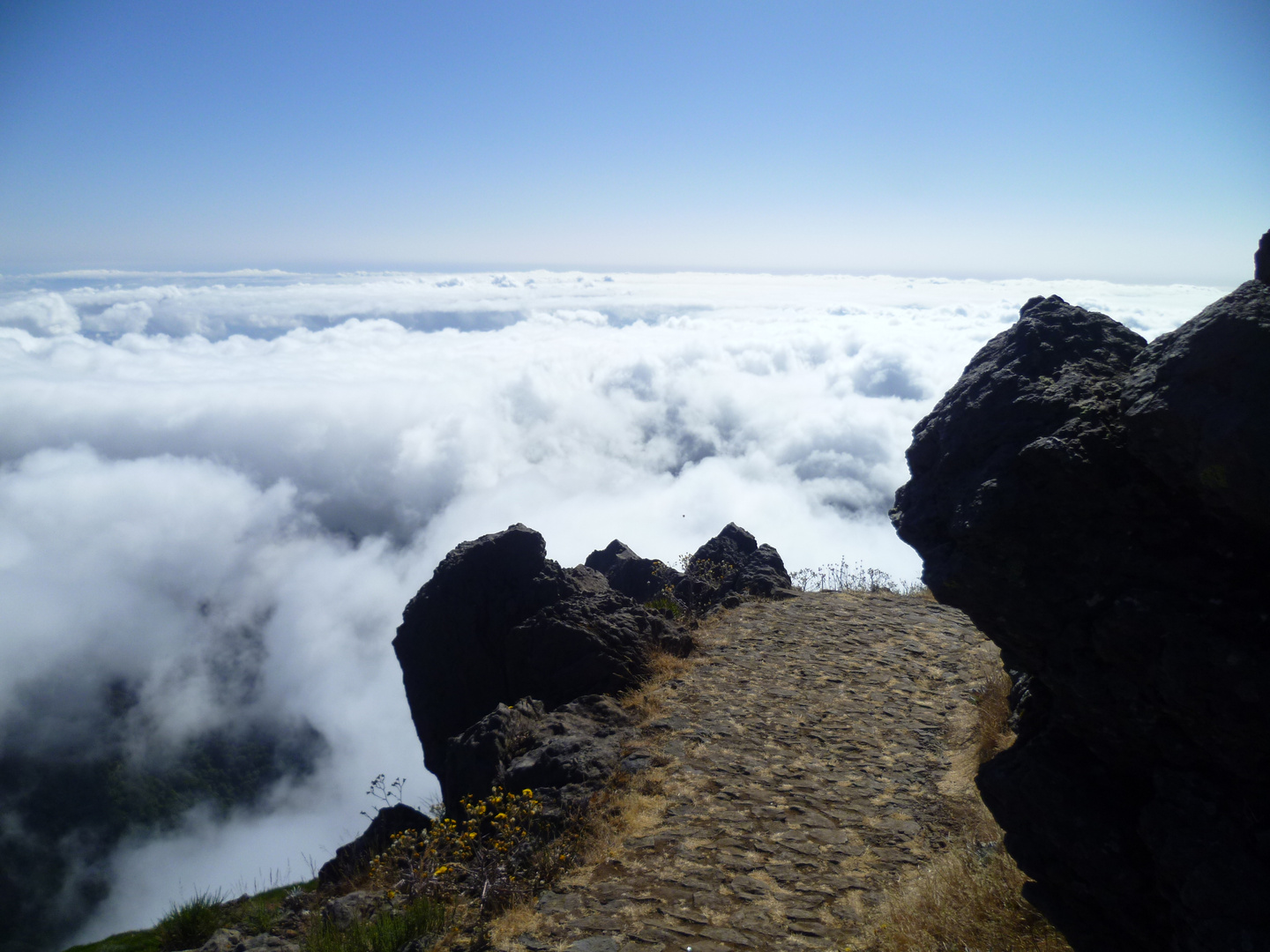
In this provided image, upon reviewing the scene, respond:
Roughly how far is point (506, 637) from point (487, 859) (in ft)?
21.2

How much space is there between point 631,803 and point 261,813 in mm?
121410

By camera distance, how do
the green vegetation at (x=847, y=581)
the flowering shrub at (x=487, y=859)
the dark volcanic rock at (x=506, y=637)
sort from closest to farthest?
the flowering shrub at (x=487, y=859)
the dark volcanic rock at (x=506, y=637)
the green vegetation at (x=847, y=581)

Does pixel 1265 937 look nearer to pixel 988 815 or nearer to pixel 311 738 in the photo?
pixel 988 815

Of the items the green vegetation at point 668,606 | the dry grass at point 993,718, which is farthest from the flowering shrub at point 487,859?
the green vegetation at point 668,606

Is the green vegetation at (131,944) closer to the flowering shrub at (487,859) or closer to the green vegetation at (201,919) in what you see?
the green vegetation at (201,919)

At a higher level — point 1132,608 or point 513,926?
point 1132,608

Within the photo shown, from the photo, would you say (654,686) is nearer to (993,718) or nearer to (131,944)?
(993,718)

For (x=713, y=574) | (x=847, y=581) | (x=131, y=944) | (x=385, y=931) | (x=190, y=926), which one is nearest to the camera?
(x=385, y=931)

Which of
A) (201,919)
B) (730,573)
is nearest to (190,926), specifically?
(201,919)

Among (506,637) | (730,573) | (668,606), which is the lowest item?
(730,573)

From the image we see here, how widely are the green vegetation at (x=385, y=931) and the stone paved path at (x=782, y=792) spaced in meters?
0.87

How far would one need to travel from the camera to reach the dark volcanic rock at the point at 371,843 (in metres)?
8.08

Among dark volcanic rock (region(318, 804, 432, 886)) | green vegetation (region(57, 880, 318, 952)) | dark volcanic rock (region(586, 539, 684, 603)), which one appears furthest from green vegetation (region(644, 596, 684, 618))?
green vegetation (region(57, 880, 318, 952))

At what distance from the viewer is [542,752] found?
8297 millimetres
